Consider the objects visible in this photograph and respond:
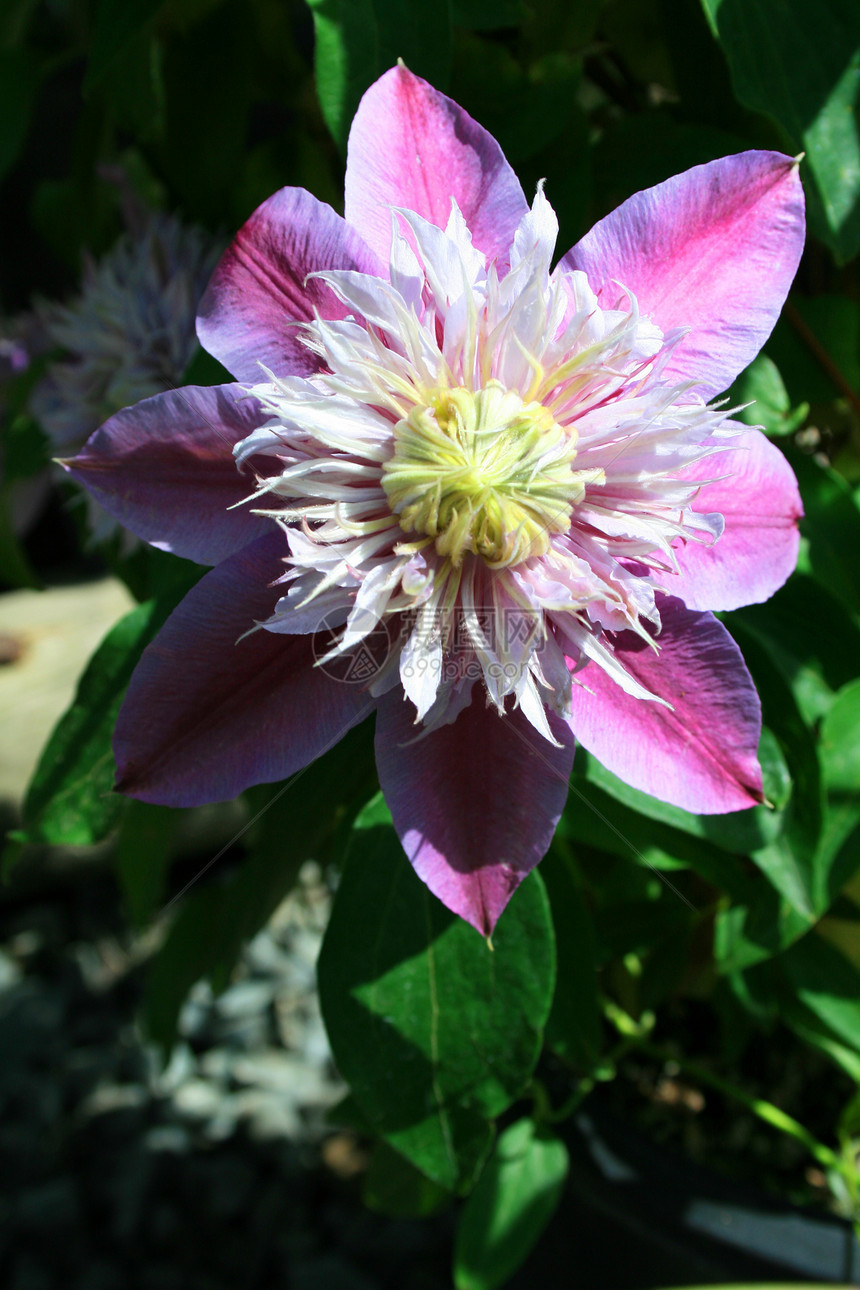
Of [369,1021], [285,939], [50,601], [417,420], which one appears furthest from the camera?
[50,601]

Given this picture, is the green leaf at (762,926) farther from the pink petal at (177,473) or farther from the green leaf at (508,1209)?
the pink petal at (177,473)

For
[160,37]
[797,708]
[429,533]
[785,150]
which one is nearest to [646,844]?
[797,708]

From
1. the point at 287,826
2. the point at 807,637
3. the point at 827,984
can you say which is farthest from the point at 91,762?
the point at 827,984

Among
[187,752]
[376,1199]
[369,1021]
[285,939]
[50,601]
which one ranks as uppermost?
[187,752]

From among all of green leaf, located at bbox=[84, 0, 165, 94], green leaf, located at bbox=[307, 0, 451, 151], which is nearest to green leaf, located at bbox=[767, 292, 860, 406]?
Answer: green leaf, located at bbox=[307, 0, 451, 151]

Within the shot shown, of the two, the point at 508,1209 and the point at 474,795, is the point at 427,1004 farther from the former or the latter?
the point at 508,1209

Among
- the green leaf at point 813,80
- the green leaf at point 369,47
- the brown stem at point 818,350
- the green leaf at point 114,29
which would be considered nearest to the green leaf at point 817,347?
the brown stem at point 818,350

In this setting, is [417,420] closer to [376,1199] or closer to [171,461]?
[171,461]
